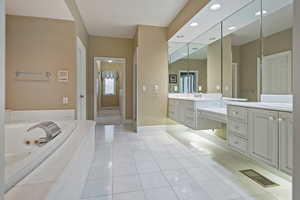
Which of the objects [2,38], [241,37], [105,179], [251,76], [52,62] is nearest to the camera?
[2,38]

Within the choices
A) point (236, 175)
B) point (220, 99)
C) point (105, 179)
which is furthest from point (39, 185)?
point (220, 99)

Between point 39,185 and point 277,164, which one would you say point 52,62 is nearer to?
point 39,185

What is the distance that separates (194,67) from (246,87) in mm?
1550

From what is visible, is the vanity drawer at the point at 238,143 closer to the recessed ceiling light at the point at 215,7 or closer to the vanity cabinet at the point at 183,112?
the vanity cabinet at the point at 183,112

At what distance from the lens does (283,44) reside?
1886mm

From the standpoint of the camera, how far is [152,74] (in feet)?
13.2

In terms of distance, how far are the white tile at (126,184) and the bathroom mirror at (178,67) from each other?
2.79m

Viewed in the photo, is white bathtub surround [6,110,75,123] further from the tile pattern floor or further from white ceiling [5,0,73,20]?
the tile pattern floor

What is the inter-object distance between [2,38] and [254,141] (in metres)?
2.02

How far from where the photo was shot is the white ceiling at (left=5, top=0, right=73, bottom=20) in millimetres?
2160

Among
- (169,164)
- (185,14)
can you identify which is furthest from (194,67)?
(169,164)

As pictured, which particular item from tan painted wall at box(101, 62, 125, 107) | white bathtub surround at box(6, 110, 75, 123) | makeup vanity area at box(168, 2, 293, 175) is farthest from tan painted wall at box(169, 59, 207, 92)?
tan painted wall at box(101, 62, 125, 107)

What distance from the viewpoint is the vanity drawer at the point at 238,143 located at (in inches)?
69.8

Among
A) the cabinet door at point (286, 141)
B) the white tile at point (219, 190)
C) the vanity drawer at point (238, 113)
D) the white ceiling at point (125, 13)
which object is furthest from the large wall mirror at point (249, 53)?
the white tile at point (219, 190)
